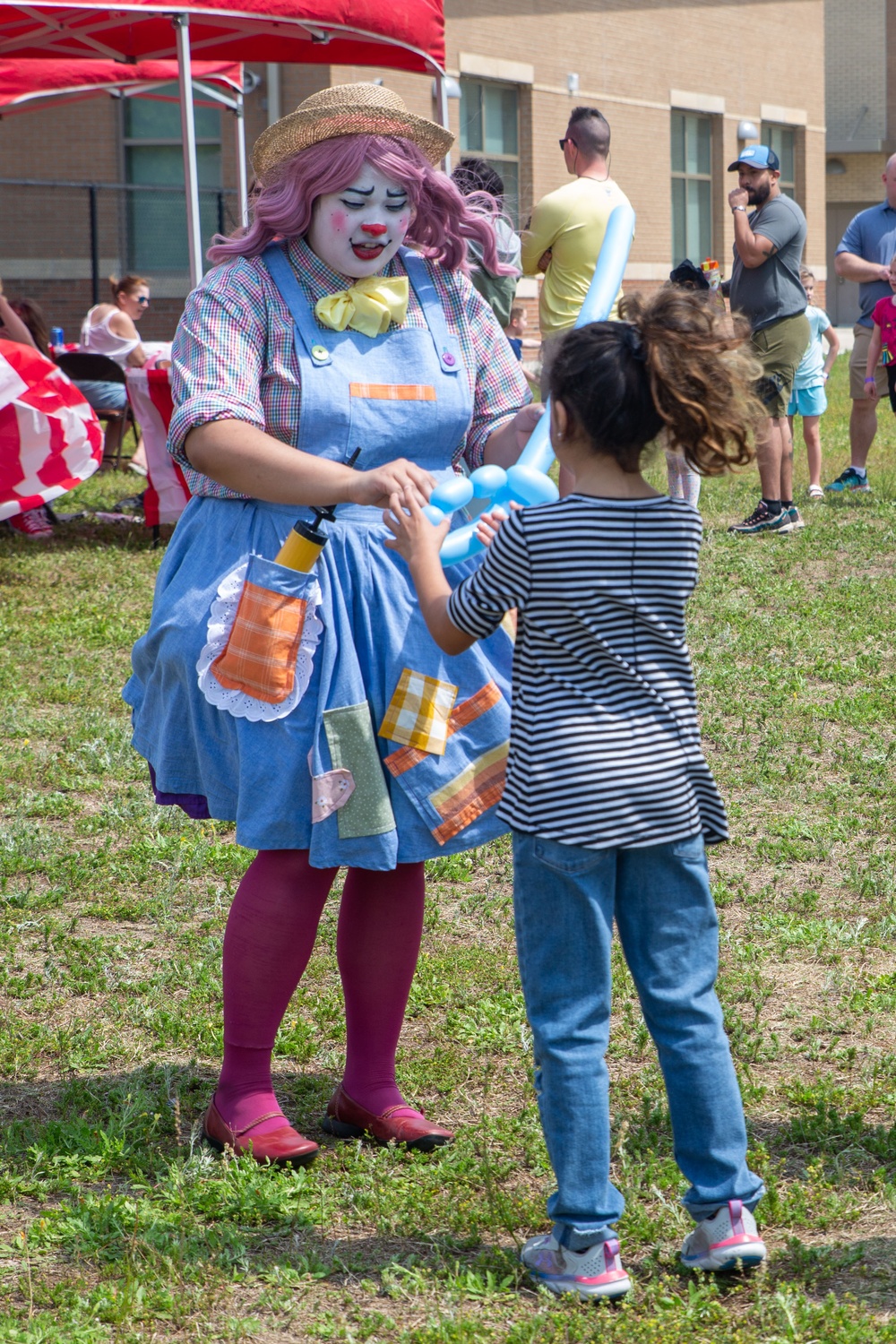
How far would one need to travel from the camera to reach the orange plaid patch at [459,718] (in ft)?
8.87

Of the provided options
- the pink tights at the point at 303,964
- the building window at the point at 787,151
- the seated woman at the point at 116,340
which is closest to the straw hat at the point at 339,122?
the pink tights at the point at 303,964

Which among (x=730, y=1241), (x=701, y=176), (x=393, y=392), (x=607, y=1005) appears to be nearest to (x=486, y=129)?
(x=701, y=176)

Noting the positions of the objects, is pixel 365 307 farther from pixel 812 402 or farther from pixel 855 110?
pixel 855 110

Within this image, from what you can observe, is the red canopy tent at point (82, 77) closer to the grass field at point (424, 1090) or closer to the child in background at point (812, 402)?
the child in background at point (812, 402)

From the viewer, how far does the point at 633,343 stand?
2.23m

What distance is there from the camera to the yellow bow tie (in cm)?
272

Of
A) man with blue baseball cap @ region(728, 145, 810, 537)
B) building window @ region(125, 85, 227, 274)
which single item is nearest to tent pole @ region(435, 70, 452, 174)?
man with blue baseball cap @ region(728, 145, 810, 537)

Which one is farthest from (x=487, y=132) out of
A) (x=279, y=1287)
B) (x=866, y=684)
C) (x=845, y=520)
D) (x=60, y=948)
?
(x=279, y=1287)

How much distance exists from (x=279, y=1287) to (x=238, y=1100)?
1.51ft

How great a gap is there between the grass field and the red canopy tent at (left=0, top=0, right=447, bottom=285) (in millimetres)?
3984

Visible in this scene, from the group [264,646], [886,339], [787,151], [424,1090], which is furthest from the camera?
[787,151]

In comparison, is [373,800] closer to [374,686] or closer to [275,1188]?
[374,686]

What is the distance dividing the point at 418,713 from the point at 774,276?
6515mm

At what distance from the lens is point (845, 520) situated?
8.83 m
